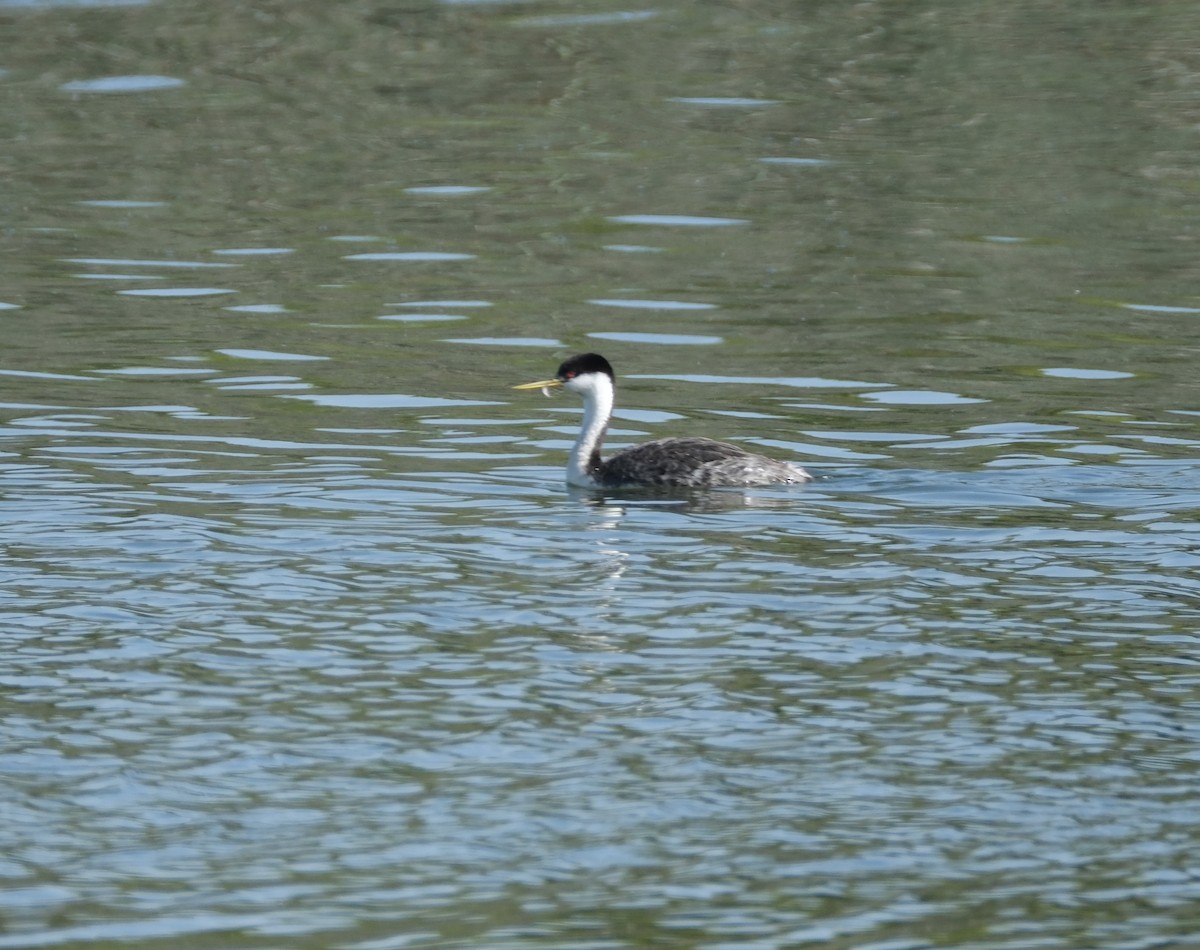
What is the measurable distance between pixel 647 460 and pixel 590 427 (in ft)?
2.37

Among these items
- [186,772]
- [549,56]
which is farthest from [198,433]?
[549,56]

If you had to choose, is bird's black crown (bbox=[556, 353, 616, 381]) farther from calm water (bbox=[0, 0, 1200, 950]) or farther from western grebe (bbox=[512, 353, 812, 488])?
calm water (bbox=[0, 0, 1200, 950])

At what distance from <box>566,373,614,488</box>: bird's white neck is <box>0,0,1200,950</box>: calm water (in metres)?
0.29

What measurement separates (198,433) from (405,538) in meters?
4.16

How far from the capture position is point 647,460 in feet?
51.8

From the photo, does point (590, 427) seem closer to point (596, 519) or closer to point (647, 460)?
point (647, 460)

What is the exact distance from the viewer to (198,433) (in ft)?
56.3

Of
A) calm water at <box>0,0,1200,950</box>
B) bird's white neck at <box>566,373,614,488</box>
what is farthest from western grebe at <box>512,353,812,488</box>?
calm water at <box>0,0,1200,950</box>

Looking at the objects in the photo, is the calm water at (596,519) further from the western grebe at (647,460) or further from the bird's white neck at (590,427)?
the bird's white neck at (590,427)

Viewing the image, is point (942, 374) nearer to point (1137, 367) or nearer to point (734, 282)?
point (1137, 367)

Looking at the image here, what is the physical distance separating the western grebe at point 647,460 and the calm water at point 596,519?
19 centimetres

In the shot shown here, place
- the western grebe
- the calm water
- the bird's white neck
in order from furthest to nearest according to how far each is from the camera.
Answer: the bird's white neck < the western grebe < the calm water

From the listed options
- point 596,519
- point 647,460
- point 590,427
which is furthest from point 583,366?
point 596,519

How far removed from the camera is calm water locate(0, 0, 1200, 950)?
8586mm
